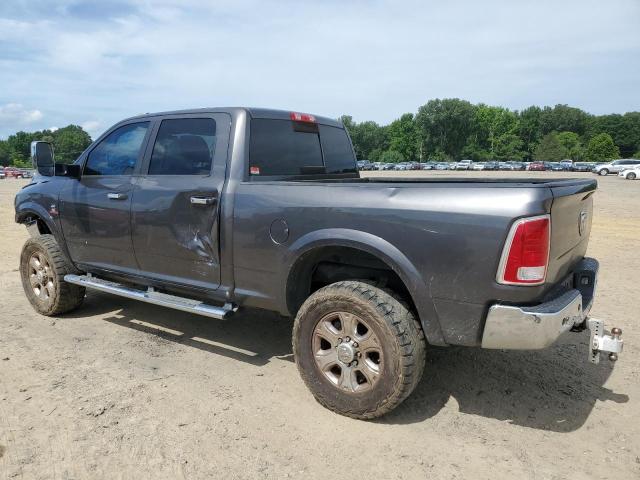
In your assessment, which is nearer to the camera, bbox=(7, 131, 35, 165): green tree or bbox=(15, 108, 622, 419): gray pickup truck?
bbox=(15, 108, 622, 419): gray pickup truck

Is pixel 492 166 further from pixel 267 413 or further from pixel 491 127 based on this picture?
pixel 267 413

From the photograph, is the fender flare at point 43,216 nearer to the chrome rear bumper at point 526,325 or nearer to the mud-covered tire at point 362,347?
the mud-covered tire at point 362,347

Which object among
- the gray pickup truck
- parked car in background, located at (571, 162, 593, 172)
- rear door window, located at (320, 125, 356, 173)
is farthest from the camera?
parked car in background, located at (571, 162, 593, 172)

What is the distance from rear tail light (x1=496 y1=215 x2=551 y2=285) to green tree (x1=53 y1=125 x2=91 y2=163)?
4.68 m

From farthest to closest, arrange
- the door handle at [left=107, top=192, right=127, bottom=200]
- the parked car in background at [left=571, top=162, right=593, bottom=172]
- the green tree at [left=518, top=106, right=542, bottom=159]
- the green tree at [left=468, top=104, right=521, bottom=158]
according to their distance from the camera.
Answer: the green tree at [left=518, top=106, right=542, bottom=159] → the green tree at [left=468, top=104, right=521, bottom=158] → the parked car in background at [left=571, top=162, right=593, bottom=172] → the door handle at [left=107, top=192, right=127, bottom=200]

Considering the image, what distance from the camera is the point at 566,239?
3.03 meters

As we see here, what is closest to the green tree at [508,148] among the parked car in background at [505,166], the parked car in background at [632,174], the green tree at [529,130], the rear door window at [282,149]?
the green tree at [529,130]

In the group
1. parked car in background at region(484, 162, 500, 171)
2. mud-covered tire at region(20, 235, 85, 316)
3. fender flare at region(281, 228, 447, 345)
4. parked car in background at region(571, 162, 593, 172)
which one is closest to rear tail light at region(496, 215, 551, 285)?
fender flare at region(281, 228, 447, 345)

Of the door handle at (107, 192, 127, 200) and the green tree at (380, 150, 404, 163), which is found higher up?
the green tree at (380, 150, 404, 163)

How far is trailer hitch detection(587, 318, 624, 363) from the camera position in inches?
121

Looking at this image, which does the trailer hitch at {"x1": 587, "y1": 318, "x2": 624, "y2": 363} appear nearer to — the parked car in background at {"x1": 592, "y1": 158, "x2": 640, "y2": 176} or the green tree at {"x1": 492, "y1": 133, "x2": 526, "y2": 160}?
the parked car in background at {"x1": 592, "y1": 158, "x2": 640, "y2": 176}

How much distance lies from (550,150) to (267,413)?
102581 mm

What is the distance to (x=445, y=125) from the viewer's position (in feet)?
353

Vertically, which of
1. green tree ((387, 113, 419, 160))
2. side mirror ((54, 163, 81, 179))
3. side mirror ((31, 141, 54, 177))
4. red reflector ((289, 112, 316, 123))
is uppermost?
green tree ((387, 113, 419, 160))
